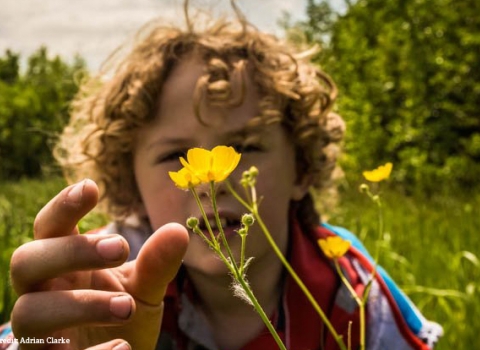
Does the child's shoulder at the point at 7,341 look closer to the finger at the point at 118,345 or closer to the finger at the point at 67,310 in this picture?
the finger at the point at 67,310

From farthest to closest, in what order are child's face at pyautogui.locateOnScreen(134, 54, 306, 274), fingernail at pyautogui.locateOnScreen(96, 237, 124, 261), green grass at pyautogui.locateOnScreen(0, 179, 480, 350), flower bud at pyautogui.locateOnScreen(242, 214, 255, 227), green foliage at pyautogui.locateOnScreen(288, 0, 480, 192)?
green foliage at pyautogui.locateOnScreen(288, 0, 480, 192), green grass at pyautogui.locateOnScreen(0, 179, 480, 350), child's face at pyautogui.locateOnScreen(134, 54, 306, 274), fingernail at pyautogui.locateOnScreen(96, 237, 124, 261), flower bud at pyautogui.locateOnScreen(242, 214, 255, 227)

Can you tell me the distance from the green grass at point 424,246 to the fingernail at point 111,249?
41 centimetres

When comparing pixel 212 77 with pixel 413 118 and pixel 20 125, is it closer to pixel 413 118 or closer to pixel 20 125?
pixel 413 118

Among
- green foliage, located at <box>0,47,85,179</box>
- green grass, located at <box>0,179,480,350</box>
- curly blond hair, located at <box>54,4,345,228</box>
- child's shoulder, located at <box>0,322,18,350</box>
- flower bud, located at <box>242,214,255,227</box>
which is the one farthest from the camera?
green foliage, located at <box>0,47,85,179</box>

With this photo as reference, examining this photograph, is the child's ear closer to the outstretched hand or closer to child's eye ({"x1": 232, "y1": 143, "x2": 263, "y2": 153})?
child's eye ({"x1": 232, "y1": 143, "x2": 263, "y2": 153})

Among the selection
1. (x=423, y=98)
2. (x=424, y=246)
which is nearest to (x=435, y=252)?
(x=424, y=246)

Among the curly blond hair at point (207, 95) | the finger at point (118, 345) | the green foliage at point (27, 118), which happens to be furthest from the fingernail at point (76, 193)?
the green foliage at point (27, 118)

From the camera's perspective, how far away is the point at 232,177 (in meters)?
0.84

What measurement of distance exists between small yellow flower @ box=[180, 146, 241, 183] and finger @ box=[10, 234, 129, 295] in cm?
12

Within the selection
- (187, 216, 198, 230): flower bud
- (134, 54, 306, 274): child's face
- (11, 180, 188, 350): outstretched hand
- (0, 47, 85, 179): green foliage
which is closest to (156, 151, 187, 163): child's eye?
(134, 54, 306, 274): child's face

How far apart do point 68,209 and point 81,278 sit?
18 cm

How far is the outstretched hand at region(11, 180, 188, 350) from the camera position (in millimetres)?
554

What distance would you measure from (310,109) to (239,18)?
30 cm

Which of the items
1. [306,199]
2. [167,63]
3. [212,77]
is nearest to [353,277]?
[306,199]
